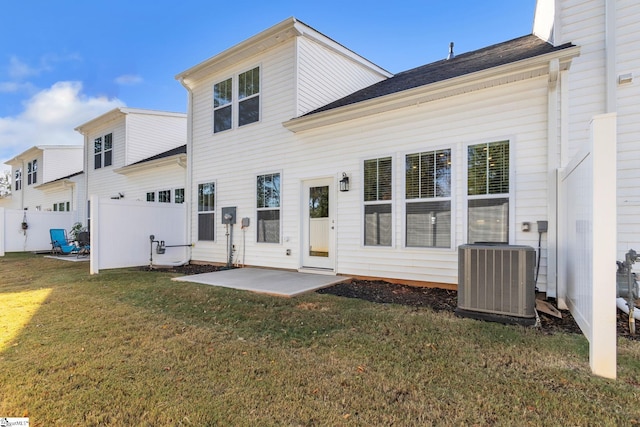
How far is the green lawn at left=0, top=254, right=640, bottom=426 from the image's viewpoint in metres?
1.99

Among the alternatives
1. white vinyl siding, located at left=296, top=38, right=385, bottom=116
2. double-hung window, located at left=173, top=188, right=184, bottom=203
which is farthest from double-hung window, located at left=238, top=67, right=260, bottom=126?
double-hung window, located at left=173, top=188, right=184, bottom=203

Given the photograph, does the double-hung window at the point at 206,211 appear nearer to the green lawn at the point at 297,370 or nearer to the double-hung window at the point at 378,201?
the double-hung window at the point at 378,201

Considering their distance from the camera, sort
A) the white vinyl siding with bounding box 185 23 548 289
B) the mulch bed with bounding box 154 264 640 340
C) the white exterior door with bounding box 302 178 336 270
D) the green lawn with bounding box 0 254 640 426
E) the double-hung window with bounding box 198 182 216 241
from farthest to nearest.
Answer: the double-hung window with bounding box 198 182 216 241 → the white exterior door with bounding box 302 178 336 270 → the white vinyl siding with bounding box 185 23 548 289 → the mulch bed with bounding box 154 264 640 340 → the green lawn with bounding box 0 254 640 426

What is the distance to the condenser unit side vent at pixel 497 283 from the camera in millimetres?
3652

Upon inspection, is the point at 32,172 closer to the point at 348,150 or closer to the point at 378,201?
the point at 348,150

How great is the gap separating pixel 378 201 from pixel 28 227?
16.5 meters

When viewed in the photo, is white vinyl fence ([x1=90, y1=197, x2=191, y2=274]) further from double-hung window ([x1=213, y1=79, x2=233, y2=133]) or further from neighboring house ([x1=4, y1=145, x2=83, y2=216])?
neighboring house ([x1=4, y1=145, x2=83, y2=216])

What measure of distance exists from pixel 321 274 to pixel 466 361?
441 cm

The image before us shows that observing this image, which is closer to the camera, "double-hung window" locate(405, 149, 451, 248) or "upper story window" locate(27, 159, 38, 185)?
"double-hung window" locate(405, 149, 451, 248)

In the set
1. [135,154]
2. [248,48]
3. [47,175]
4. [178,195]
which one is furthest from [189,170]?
[47,175]

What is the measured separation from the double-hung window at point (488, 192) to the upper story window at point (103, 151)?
14.1 m

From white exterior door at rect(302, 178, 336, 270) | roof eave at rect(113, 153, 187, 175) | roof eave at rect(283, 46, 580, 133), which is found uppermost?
roof eave at rect(283, 46, 580, 133)

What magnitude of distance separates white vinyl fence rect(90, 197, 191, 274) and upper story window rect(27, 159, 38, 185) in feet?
54.2

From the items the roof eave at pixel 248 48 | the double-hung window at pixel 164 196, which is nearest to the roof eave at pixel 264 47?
the roof eave at pixel 248 48
